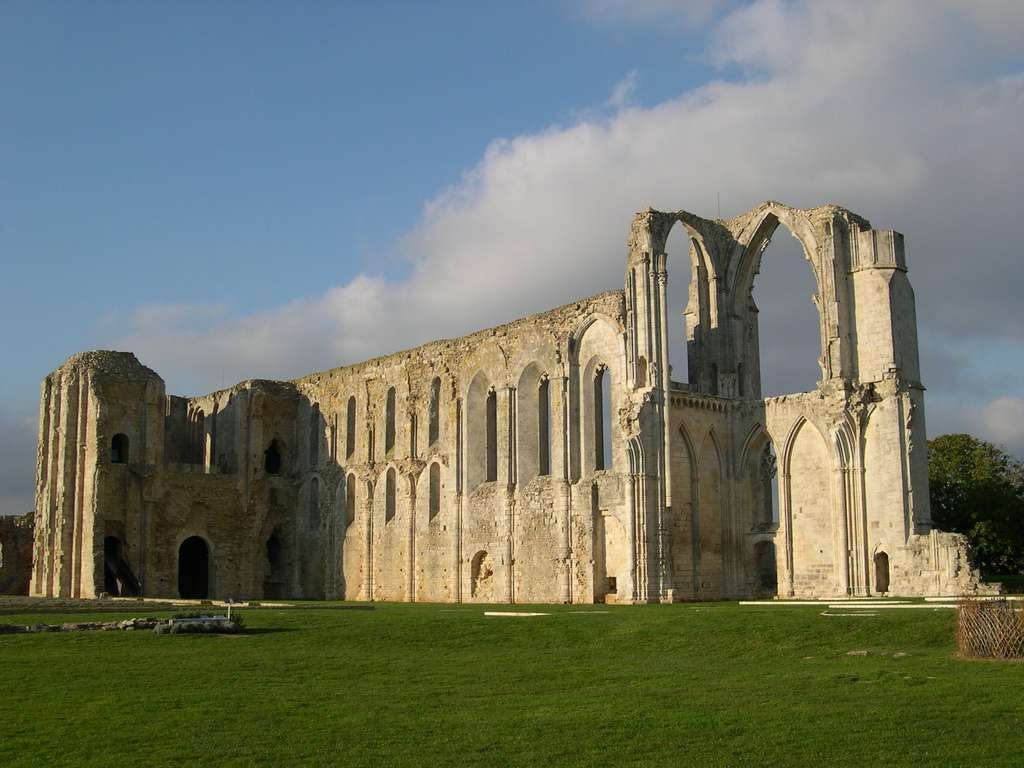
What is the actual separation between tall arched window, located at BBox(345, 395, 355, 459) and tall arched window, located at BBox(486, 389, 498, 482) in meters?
7.50

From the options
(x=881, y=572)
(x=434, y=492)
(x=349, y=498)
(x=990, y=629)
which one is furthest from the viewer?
(x=349, y=498)

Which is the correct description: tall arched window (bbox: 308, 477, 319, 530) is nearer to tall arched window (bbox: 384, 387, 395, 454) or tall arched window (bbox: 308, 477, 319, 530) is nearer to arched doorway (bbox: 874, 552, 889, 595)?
tall arched window (bbox: 384, 387, 395, 454)

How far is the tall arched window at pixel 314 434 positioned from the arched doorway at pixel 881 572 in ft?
75.2

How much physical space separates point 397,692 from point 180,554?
34.5 m

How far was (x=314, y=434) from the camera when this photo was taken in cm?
4738

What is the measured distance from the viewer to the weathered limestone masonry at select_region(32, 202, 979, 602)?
31.0 metres

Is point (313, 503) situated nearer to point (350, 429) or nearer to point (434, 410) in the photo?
point (350, 429)

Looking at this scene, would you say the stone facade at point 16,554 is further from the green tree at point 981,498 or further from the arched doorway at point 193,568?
the green tree at point 981,498

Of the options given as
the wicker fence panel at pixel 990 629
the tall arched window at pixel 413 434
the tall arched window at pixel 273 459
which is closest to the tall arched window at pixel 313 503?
the tall arched window at pixel 273 459

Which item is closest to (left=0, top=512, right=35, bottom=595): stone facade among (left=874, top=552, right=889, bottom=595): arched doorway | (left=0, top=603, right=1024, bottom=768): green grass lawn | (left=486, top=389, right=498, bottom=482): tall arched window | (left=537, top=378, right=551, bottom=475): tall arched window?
(left=486, top=389, right=498, bottom=482): tall arched window

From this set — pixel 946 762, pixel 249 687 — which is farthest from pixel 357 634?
pixel 946 762

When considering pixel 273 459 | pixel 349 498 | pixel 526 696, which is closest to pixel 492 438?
pixel 349 498

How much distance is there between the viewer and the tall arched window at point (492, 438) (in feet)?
129

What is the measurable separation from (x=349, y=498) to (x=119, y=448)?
8643mm
